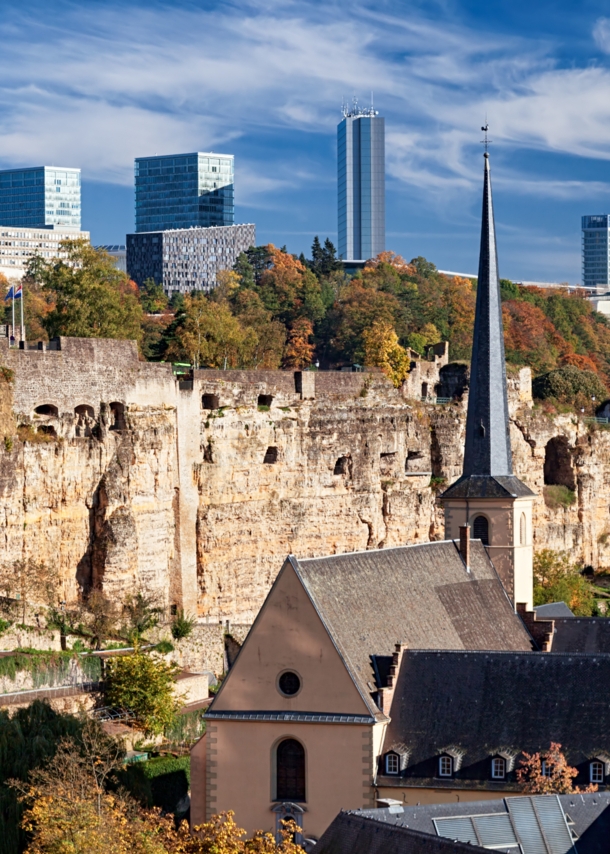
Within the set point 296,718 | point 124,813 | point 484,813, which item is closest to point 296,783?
point 296,718

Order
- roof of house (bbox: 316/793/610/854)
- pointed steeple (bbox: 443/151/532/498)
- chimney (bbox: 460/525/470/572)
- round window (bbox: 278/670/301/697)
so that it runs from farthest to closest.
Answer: pointed steeple (bbox: 443/151/532/498)
chimney (bbox: 460/525/470/572)
round window (bbox: 278/670/301/697)
roof of house (bbox: 316/793/610/854)

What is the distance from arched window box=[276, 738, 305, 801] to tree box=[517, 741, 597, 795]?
17.3ft

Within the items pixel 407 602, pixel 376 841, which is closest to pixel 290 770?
pixel 407 602

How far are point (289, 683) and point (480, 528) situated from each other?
17681mm

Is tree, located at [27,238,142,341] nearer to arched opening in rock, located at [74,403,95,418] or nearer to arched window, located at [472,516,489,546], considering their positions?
arched opening in rock, located at [74,403,95,418]

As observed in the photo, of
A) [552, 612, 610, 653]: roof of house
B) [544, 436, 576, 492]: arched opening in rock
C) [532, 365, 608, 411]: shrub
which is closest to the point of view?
[552, 612, 610, 653]: roof of house

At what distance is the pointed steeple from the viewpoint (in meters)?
57.1

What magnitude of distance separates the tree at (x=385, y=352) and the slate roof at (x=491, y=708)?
47.1 meters

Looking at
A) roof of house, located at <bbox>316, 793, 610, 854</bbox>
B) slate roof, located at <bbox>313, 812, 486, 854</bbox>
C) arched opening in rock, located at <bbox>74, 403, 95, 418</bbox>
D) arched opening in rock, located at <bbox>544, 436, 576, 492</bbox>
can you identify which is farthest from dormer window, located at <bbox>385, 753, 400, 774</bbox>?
arched opening in rock, located at <bbox>544, 436, 576, 492</bbox>

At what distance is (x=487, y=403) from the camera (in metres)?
59.7

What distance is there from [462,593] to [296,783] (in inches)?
391

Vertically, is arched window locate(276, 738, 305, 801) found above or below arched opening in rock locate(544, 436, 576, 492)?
below

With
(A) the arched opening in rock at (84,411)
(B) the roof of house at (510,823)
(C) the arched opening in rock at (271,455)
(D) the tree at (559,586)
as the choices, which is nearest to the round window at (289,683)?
(B) the roof of house at (510,823)

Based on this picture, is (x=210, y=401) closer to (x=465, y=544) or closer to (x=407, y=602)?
(x=465, y=544)
